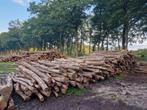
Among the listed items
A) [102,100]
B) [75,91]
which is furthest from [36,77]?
[102,100]

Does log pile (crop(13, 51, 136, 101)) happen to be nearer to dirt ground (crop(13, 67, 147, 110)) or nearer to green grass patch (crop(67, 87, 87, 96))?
green grass patch (crop(67, 87, 87, 96))

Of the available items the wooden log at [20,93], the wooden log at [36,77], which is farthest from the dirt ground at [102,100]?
the wooden log at [36,77]

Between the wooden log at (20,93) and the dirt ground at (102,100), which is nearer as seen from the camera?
the dirt ground at (102,100)

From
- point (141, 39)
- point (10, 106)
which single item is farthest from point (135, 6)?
point (10, 106)

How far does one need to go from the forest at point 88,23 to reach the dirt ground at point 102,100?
21468mm

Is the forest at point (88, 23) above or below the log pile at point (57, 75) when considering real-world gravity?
above

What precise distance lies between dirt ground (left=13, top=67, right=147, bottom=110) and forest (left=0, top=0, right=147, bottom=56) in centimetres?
2147

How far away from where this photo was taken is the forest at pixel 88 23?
117 ft

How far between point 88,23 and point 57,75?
46810 millimetres

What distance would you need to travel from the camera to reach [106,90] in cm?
1229

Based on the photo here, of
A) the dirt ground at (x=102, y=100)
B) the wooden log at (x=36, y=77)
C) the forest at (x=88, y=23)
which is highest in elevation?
the forest at (x=88, y=23)

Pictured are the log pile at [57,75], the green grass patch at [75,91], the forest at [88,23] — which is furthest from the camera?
the forest at [88,23]

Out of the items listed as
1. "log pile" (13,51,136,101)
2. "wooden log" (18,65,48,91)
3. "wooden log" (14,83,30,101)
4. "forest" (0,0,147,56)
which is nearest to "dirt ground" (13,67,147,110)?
"wooden log" (14,83,30,101)

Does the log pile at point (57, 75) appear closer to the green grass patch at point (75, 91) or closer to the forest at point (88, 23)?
the green grass patch at point (75, 91)
